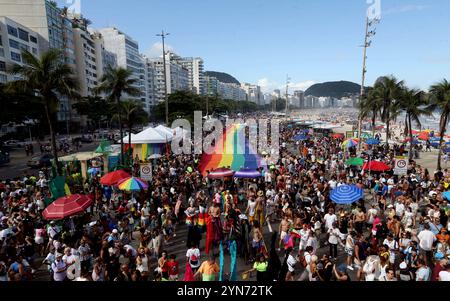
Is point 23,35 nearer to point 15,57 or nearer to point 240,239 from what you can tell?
point 15,57

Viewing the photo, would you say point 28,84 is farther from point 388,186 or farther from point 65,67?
point 388,186

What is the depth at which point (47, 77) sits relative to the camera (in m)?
16.3

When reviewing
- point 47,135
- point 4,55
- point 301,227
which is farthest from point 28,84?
point 47,135

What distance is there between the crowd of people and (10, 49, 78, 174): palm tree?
5096mm

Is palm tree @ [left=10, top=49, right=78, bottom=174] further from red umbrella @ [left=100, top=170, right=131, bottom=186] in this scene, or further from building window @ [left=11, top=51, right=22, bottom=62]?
building window @ [left=11, top=51, right=22, bottom=62]

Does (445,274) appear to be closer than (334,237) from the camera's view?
Yes

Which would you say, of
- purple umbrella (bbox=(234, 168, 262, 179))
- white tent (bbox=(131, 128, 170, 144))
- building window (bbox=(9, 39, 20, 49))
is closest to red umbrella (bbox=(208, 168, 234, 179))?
purple umbrella (bbox=(234, 168, 262, 179))

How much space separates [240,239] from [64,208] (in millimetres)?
5395

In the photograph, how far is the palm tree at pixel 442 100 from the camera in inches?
808

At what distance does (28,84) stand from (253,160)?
12829mm

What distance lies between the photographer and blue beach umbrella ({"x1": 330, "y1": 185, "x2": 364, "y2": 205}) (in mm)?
10688

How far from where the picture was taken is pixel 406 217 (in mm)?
9875

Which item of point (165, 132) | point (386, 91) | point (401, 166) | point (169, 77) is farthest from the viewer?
point (169, 77)

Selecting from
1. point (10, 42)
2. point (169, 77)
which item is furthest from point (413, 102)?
point (169, 77)
